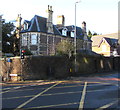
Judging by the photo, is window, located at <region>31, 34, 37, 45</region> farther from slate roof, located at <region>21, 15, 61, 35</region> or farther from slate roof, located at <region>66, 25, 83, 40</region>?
slate roof, located at <region>66, 25, 83, 40</region>

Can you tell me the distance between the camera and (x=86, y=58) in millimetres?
23141

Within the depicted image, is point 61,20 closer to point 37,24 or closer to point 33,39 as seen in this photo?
point 37,24

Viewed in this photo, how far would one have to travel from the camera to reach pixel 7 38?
32250mm

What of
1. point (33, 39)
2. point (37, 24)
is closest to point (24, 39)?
point (33, 39)

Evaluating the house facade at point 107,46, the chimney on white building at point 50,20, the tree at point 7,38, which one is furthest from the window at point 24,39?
the house facade at point 107,46

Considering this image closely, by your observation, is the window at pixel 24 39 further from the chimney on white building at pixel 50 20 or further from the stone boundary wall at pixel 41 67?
the stone boundary wall at pixel 41 67

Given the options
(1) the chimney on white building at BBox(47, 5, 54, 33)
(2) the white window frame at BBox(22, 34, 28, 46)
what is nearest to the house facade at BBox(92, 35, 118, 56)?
(1) the chimney on white building at BBox(47, 5, 54, 33)

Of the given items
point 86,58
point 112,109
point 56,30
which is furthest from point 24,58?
point 56,30

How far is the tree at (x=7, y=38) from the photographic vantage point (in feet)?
104

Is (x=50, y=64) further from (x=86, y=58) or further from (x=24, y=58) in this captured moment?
(x=86, y=58)

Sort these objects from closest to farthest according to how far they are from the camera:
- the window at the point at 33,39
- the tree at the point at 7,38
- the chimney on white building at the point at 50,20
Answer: the tree at the point at 7,38
the window at the point at 33,39
the chimney on white building at the point at 50,20

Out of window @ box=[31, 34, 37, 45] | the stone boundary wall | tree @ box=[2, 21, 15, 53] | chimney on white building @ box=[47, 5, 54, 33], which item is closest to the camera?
the stone boundary wall

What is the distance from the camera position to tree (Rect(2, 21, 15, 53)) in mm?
31625

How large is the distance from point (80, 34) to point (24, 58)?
32278 millimetres
